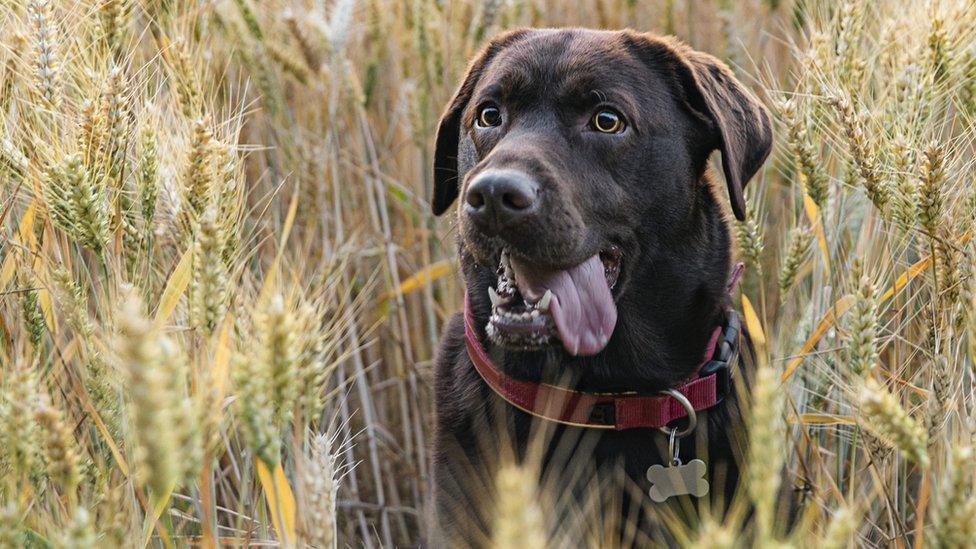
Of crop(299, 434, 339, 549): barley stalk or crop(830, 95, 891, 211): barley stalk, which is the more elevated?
crop(830, 95, 891, 211): barley stalk

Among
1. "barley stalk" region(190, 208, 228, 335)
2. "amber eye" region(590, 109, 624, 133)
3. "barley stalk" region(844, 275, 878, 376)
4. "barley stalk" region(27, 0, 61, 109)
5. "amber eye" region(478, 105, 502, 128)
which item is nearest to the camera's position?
"barley stalk" region(190, 208, 228, 335)

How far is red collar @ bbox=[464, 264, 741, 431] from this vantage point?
8.52 ft

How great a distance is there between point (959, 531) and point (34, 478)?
1.68 metres

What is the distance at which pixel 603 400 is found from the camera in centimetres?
261

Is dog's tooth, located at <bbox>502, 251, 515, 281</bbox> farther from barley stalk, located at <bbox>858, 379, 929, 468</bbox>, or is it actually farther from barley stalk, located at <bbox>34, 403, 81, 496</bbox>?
barley stalk, located at <bbox>34, 403, 81, 496</bbox>

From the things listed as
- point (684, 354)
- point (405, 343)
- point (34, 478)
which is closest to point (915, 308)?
point (684, 354)

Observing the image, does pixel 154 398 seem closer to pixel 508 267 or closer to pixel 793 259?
pixel 508 267

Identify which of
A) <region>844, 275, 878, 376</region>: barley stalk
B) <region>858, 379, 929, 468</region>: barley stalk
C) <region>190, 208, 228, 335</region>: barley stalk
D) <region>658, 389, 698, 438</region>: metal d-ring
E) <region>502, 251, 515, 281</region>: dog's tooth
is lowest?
<region>658, 389, 698, 438</region>: metal d-ring

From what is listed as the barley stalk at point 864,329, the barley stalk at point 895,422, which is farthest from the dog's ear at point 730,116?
the barley stalk at point 895,422

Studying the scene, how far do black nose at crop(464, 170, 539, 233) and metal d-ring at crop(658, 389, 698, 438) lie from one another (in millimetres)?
600

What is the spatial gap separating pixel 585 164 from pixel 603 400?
26.2 inches

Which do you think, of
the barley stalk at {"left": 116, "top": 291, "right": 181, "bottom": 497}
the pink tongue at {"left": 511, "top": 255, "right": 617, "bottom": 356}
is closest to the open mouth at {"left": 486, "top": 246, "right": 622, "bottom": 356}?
the pink tongue at {"left": 511, "top": 255, "right": 617, "bottom": 356}

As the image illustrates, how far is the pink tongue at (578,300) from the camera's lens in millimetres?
2572

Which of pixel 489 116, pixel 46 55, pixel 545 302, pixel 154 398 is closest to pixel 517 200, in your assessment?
pixel 545 302
